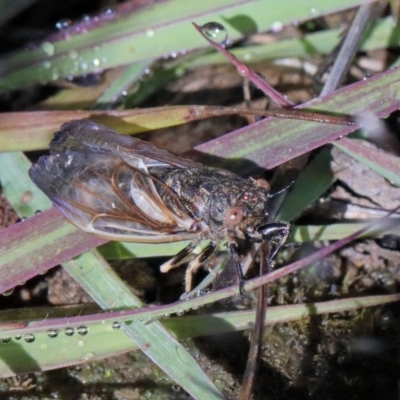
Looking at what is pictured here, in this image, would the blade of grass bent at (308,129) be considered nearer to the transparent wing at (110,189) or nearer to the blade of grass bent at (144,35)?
the transparent wing at (110,189)

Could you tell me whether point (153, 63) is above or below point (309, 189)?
above

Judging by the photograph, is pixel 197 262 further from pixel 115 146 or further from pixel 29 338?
pixel 29 338

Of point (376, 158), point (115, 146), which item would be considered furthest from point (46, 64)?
point (376, 158)

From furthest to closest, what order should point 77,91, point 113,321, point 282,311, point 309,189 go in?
point 77,91 → point 309,189 → point 282,311 → point 113,321

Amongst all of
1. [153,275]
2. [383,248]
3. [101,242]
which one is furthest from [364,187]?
[101,242]

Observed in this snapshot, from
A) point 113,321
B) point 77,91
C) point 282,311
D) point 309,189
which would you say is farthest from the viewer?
point 77,91

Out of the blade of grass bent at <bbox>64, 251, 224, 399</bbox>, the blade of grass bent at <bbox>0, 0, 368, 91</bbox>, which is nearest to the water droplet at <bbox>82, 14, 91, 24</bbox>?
the blade of grass bent at <bbox>0, 0, 368, 91</bbox>

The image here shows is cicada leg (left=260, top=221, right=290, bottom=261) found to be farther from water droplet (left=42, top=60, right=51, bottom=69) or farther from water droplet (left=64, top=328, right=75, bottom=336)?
water droplet (left=42, top=60, right=51, bottom=69)

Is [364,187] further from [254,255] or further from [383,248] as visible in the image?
[254,255]
